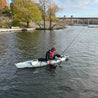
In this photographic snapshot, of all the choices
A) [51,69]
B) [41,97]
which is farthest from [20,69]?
[41,97]

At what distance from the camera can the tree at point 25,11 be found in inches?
2327

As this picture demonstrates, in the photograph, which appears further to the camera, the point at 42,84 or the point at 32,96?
the point at 42,84

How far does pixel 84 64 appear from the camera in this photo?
42.5 feet

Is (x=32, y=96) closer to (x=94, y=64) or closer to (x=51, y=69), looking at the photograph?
(x=51, y=69)

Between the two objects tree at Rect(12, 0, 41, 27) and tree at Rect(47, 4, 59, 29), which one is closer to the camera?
tree at Rect(12, 0, 41, 27)

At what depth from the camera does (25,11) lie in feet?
192

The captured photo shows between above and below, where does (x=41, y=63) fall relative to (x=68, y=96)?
above

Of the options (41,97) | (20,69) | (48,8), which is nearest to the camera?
(41,97)

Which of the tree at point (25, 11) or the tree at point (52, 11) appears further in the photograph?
the tree at point (52, 11)

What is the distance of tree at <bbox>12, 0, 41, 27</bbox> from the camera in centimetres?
5909

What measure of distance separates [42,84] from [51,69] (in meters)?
3.02

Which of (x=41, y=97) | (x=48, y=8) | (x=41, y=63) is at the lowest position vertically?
(x=41, y=97)

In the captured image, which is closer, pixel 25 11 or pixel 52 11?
pixel 25 11

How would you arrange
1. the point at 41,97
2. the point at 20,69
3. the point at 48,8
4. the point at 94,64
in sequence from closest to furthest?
the point at 41,97 → the point at 20,69 → the point at 94,64 → the point at 48,8
